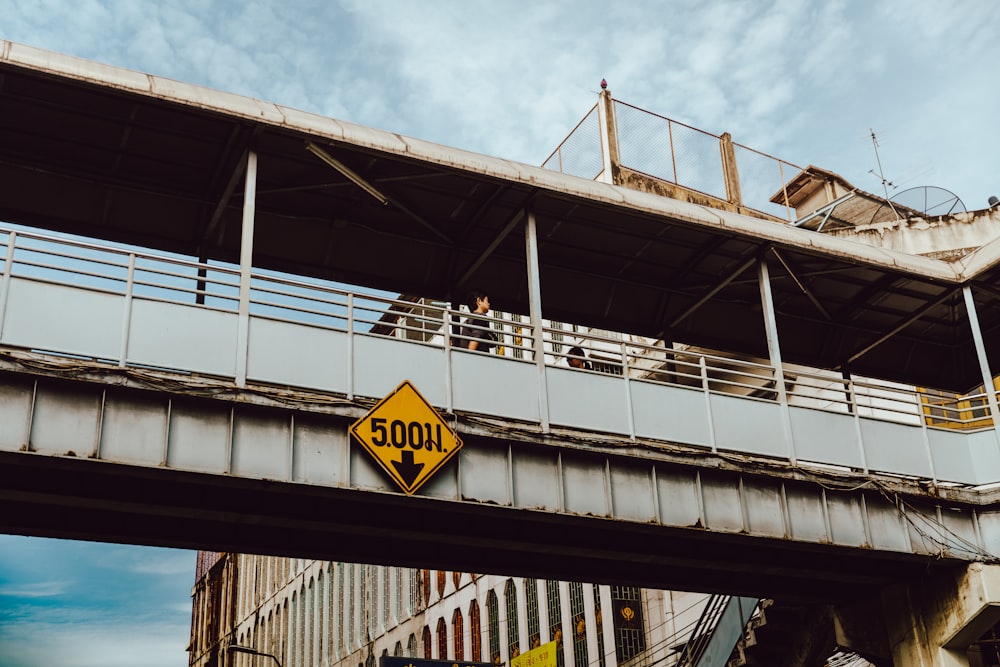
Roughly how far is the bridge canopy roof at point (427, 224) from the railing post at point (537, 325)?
70 centimetres

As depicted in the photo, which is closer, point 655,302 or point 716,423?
point 716,423

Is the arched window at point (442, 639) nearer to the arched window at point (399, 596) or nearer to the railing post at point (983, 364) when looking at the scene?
the arched window at point (399, 596)

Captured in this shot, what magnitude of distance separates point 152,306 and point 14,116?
5.03m

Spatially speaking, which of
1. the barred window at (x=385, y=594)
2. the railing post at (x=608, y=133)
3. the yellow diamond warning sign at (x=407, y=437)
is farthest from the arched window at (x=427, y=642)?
the yellow diamond warning sign at (x=407, y=437)

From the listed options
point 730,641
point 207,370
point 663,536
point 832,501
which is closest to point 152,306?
point 207,370

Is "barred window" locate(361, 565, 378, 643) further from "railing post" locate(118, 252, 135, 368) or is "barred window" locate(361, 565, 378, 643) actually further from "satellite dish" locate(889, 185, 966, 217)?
"railing post" locate(118, 252, 135, 368)

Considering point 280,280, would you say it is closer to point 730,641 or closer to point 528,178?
point 528,178

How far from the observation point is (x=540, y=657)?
111ft

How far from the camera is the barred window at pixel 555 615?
35.4 m

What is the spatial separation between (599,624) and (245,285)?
20.0 meters

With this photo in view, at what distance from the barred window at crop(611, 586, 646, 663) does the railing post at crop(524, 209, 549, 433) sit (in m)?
15.1

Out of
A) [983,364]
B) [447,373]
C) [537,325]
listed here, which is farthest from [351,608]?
[447,373]

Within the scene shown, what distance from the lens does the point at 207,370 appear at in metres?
15.6

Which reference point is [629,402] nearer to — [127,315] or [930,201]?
[127,315]
